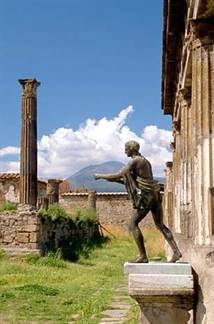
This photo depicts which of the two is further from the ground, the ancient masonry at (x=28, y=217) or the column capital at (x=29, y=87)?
the column capital at (x=29, y=87)

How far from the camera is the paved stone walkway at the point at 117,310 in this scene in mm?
10445

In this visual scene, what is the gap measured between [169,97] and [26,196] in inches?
271

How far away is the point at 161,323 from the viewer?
17.8ft

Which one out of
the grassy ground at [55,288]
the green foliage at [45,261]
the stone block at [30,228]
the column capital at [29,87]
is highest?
the column capital at [29,87]

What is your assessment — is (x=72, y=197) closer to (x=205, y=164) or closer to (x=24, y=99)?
(x=24, y=99)

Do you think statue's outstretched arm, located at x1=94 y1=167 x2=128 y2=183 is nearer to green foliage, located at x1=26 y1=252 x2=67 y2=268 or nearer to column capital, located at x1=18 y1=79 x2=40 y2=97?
green foliage, located at x1=26 y1=252 x2=67 y2=268

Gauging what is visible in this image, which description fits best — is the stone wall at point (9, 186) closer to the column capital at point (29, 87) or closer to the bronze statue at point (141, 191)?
the column capital at point (29, 87)

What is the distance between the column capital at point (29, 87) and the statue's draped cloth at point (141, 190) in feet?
54.9

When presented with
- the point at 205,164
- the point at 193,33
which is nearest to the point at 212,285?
the point at 205,164

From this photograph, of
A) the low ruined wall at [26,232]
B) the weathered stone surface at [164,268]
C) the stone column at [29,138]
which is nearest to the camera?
the weathered stone surface at [164,268]

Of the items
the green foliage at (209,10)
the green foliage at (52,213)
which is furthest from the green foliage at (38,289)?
the green foliage at (209,10)

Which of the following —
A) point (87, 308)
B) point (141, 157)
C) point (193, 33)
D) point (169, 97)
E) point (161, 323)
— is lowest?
point (87, 308)

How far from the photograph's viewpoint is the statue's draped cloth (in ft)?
20.0

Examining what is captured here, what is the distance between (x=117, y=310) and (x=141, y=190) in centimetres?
615
